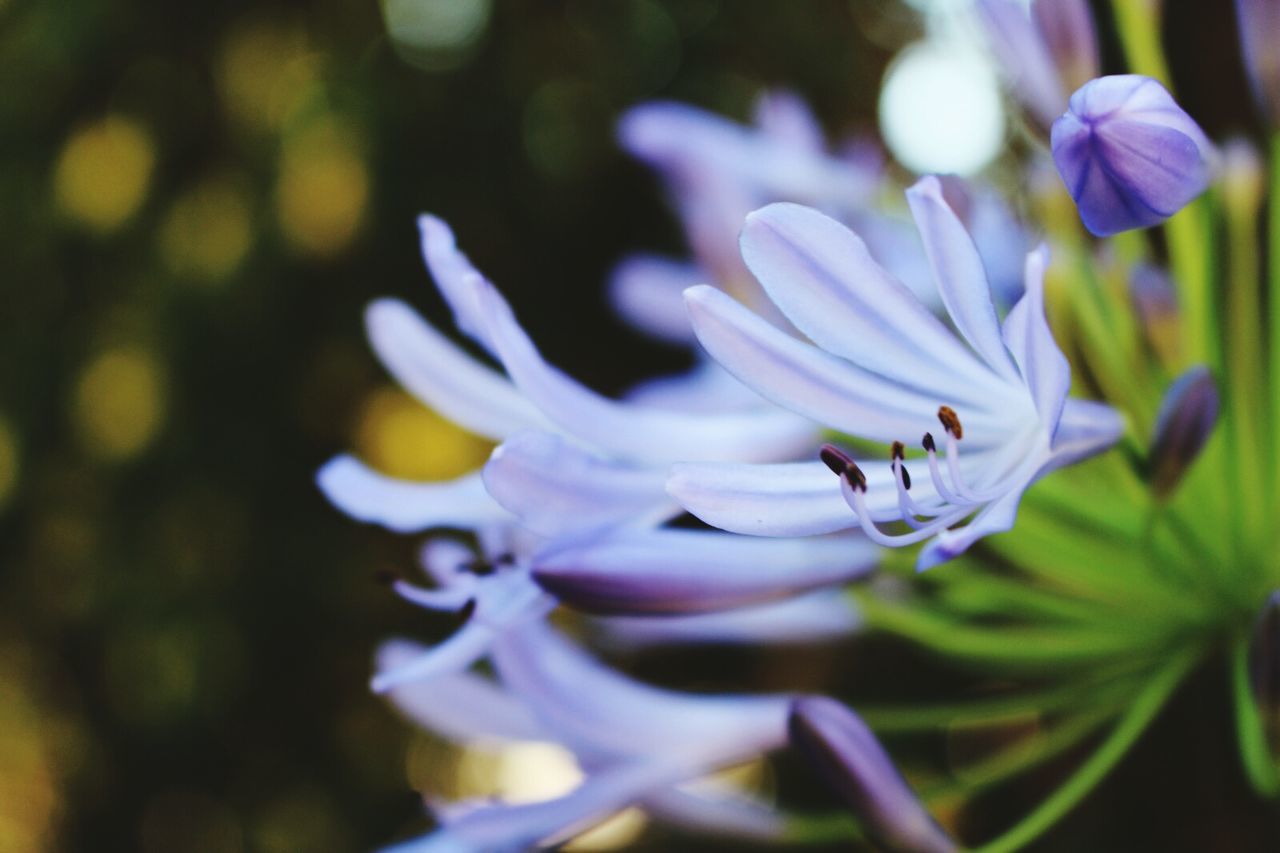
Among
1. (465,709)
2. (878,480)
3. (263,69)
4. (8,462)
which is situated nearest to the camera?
(878,480)

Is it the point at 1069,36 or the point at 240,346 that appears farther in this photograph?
the point at 240,346

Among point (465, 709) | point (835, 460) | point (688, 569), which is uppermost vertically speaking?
point (835, 460)

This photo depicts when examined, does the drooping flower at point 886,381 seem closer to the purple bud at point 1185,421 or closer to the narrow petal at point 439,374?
the purple bud at point 1185,421

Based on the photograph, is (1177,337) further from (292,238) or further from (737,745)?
(292,238)

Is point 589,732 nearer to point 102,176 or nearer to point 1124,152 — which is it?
point 1124,152

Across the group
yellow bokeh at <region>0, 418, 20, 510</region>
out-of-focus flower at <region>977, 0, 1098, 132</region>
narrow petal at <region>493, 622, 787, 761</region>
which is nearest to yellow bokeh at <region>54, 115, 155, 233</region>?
yellow bokeh at <region>0, 418, 20, 510</region>

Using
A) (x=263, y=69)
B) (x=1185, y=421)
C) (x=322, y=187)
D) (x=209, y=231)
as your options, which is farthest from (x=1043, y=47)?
(x=263, y=69)

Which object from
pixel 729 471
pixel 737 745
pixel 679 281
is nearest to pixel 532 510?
pixel 729 471
